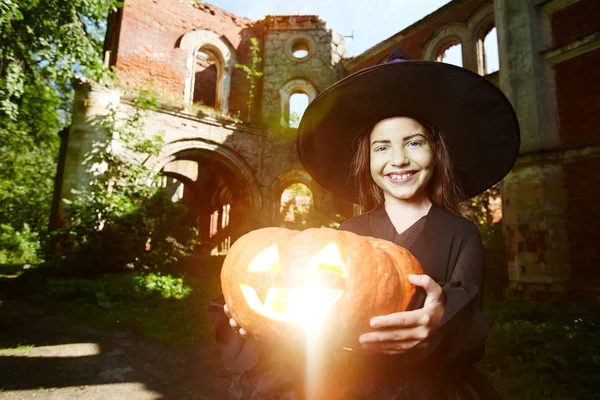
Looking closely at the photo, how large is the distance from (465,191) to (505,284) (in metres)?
6.43

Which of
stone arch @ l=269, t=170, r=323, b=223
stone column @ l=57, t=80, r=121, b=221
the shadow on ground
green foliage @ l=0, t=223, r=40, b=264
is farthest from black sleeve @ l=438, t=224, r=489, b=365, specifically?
green foliage @ l=0, t=223, r=40, b=264

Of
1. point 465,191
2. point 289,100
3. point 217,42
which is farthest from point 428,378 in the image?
point 217,42

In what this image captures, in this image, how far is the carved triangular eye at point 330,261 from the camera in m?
0.92

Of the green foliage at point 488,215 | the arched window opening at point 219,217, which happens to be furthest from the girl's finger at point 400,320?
the arched window opening at point 219,217

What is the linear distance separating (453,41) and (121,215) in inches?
476

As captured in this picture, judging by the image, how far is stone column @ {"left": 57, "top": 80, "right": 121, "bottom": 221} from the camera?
817 centimetres

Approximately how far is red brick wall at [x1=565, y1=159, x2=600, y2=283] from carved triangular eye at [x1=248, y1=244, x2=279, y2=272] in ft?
22.0

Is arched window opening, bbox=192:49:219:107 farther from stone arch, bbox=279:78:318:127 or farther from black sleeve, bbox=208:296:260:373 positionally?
black sleeve, bbox=208:296:260:373

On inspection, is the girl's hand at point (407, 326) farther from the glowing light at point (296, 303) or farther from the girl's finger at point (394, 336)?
the glowing light at point (296, 303)

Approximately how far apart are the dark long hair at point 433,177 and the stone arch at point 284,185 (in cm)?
1024

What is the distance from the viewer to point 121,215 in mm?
7824

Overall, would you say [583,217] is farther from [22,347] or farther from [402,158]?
[22,347]

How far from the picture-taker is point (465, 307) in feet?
2.85

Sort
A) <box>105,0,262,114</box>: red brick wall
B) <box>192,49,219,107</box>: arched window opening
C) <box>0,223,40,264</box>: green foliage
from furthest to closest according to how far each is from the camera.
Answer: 1. <box>192,49,219,107</box>: arched window opening
2. <box>0,223,40,264</box>: green foliage
3. <box>105,0,262,114</box>: red brick wall
